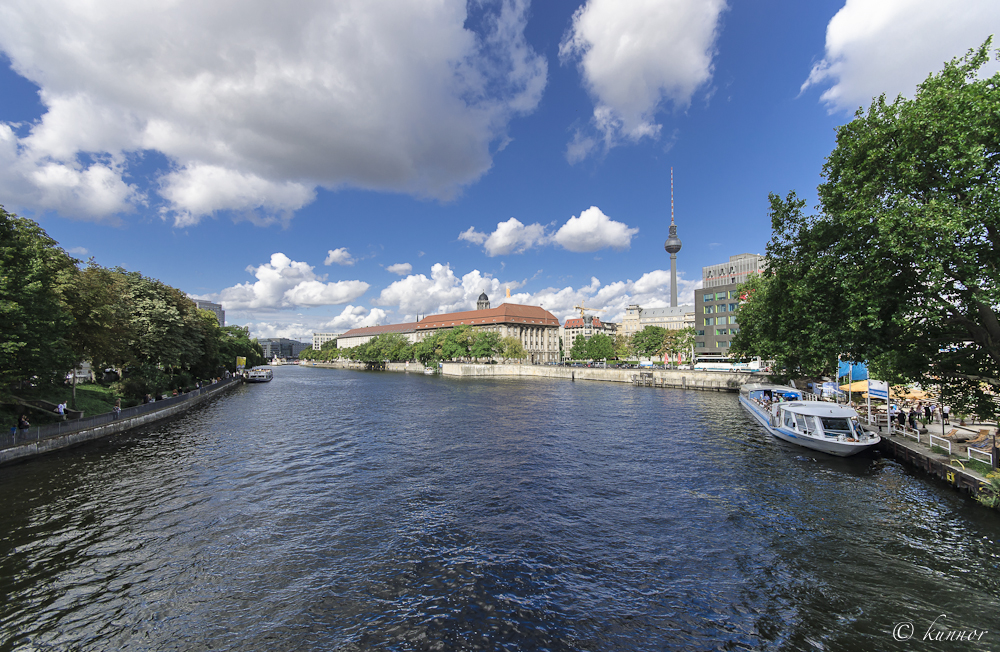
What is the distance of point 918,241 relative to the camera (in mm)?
15961

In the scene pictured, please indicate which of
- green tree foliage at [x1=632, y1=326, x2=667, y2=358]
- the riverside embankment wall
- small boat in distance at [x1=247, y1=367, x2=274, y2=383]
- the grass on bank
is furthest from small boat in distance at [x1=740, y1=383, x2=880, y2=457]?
small boat in distance at [x1=247, y1=367, x2=274, y2=383]

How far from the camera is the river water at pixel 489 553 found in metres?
10.4

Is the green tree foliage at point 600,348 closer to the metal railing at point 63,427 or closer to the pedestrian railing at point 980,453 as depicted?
the metal railing at point 63,427

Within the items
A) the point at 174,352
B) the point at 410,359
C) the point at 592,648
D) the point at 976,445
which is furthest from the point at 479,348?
the point at 592,648

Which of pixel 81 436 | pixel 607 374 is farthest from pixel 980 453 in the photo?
pixel 607 374

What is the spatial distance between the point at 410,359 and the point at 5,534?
569ft

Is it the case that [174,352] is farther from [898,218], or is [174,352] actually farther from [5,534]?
[898,218]

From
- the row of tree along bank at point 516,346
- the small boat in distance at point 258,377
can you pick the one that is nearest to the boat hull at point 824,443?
the row of tree along bank at point 516,346

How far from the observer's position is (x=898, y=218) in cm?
1655

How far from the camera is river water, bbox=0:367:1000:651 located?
1041 centimetres

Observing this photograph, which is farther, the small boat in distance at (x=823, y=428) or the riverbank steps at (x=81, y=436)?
the small boat in distance at (x=823, y=428)

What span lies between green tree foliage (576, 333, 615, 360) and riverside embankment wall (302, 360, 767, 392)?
31.8 m

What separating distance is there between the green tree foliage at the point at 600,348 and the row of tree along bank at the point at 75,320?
11907 centimetres

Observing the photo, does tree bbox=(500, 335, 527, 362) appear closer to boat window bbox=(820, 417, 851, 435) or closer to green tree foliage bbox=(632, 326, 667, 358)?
green tree foliage bbox=(632, 326, 667, 358)
